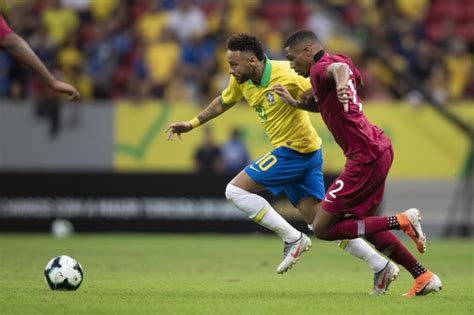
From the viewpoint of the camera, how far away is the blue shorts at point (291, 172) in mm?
11445

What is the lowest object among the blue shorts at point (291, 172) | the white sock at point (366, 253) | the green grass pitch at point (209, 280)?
the green grass pitch at point (209, 280)

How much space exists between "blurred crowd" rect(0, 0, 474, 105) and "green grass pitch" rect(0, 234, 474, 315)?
13.6ft

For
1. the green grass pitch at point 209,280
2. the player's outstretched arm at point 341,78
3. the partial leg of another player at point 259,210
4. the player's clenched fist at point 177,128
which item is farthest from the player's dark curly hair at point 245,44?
the green grass pitch at point 209,280

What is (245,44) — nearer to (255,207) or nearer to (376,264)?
(255,207)

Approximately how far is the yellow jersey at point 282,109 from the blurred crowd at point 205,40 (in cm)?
1066

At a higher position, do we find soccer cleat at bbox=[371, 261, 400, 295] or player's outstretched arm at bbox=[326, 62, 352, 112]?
player's outstretched arm at bbox=[326, 62, 352, 112]

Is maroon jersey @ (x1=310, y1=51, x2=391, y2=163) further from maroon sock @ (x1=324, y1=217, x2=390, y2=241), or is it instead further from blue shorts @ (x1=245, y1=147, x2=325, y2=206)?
blue shorts @ (x1=245, y1=147, x2=325, y2=206)

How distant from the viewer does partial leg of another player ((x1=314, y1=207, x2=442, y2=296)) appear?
9.88 meters

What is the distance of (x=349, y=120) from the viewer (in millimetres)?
9844

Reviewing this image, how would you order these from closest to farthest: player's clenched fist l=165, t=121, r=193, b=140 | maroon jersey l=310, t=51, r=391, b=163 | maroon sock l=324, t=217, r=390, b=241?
maroon jersey l=310, t=51, r=391, b=163
maroon sock l=324, t=217, r=390, b=241
player's clenched fist l=165, t=121, r=193, b=140

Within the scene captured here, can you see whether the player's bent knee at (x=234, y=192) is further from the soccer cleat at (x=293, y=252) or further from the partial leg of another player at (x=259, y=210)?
the soccer cleat at (x=293, y=252)

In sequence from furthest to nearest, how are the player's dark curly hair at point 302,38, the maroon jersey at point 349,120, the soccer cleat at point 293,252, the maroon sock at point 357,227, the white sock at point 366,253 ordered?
1. the soccer cleat at point 293,252
2. the white sock at point 366,253
3. the player's dark curly hair at point 302,38
4. the maroon sock at point 357,227
5. the maroon jersey at point 349,120

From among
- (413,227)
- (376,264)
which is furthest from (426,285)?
(413,227)

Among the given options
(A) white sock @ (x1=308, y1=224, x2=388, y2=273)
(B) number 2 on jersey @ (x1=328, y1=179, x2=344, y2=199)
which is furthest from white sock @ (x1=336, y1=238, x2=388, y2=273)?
(B) number 2 on jersey @ (x1=328, y1=179, x2=344, y2=199)
